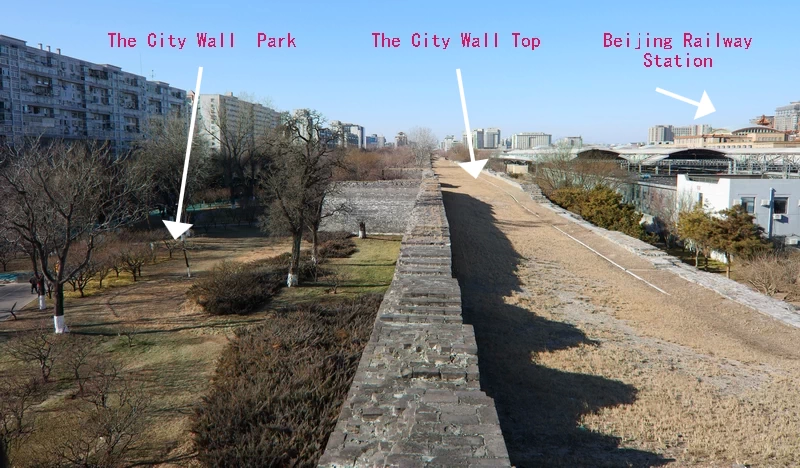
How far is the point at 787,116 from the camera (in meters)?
112

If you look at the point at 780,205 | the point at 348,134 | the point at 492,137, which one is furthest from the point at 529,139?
the point at 780,205

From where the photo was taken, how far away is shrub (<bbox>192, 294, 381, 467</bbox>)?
17.5ft

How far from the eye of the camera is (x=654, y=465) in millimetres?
3879

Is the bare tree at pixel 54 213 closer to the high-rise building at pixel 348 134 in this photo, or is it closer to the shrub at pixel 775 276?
the high-rise building at pixel 348 134

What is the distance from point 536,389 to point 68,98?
44.9m

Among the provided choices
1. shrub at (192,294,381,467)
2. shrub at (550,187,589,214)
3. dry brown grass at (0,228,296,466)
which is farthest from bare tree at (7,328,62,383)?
shrub at (550,187,589,214)

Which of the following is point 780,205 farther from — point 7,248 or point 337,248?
point 7,248

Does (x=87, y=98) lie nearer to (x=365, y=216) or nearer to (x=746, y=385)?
(x=365, y=216)

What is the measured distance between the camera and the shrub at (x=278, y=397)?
5.33 m

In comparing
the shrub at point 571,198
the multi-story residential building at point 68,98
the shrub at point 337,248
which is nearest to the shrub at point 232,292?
the shrub at point 337,248

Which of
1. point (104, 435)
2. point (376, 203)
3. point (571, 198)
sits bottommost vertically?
point (104, 435)

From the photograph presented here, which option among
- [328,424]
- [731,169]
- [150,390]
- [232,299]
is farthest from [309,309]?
[731,169]

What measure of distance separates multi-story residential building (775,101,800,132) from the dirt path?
12304 cm

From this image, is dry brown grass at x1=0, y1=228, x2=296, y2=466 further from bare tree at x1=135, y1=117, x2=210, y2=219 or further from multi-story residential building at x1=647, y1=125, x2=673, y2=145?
multi-story residential building at x1=647, y1=125, x2=673, y2=145
